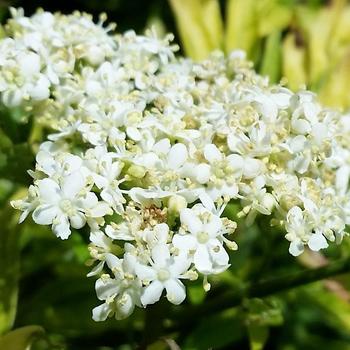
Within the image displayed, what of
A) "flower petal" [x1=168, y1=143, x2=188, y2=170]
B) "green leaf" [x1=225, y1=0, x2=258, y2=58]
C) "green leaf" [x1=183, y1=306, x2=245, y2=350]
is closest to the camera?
"flower petal" [x1=168, y1=143, x2=188, y2=170]

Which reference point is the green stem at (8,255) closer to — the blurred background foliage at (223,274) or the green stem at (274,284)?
the blurred background foliage at (223,274)

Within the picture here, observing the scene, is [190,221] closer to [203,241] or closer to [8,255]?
[203,241]

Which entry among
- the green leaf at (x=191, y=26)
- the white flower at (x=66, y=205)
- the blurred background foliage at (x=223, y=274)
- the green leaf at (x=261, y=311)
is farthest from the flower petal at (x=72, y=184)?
the green leaf at (x=191, y=26)

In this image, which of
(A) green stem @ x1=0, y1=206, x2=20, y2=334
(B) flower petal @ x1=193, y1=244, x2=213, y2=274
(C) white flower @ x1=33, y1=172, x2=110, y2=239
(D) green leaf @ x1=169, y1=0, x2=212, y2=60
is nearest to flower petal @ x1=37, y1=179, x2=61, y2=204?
(C) white flower @ x1=33, y1=172, x2=110, y2=239

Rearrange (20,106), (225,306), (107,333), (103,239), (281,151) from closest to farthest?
(103,239)
(281,151)
(20,106)
(225,306)
(107,333)

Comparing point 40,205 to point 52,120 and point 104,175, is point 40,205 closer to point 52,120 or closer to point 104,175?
point 104,175

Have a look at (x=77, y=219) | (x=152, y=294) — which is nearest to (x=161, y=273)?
(x=152, y=294)

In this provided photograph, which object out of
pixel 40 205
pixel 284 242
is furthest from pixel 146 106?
pixel 284 242

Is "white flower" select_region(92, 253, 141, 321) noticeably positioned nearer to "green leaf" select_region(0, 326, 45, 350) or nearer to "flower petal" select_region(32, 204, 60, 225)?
"flower petal" select_region(32, 204, 60, 225)
